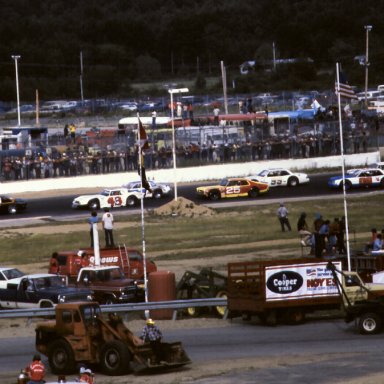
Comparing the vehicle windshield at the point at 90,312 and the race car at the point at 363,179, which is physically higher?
the race car at the point at 363,179

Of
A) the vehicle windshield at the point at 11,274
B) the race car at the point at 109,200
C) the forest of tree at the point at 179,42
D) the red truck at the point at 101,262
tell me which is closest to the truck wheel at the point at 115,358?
the vehicle windshield at the point at 11,274

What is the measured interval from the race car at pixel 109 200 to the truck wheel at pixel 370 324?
36882 mm

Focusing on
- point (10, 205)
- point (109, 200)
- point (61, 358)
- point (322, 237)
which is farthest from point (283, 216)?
point (61, 358)

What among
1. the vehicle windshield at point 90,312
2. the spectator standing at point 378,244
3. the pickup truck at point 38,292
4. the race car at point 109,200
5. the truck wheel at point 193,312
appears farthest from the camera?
the race car at point 109,200

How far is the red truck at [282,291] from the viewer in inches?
1187

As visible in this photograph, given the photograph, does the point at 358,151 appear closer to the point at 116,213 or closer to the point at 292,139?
the point at 292,139

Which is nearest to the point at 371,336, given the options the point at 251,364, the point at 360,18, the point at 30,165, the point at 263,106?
the point at 251,364

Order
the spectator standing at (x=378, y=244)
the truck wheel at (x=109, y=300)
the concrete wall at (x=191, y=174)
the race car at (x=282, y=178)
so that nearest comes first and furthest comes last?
the truck wheel at (x=109, y=300), the spectator standing at (x=378, y=244), the race car at (x=282, y=178), the concrete wall at (x=191, y=174)

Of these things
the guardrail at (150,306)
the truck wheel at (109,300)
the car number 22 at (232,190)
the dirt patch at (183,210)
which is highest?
the car number 22 at (232,190)

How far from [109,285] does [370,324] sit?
27.9 feet

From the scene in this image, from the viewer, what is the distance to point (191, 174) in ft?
250

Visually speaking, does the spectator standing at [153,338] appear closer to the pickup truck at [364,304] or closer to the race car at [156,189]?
the pickup truck at [364,304]

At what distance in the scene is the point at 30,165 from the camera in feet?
240

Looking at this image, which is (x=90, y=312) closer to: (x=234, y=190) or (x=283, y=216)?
(x=283, y=216)
